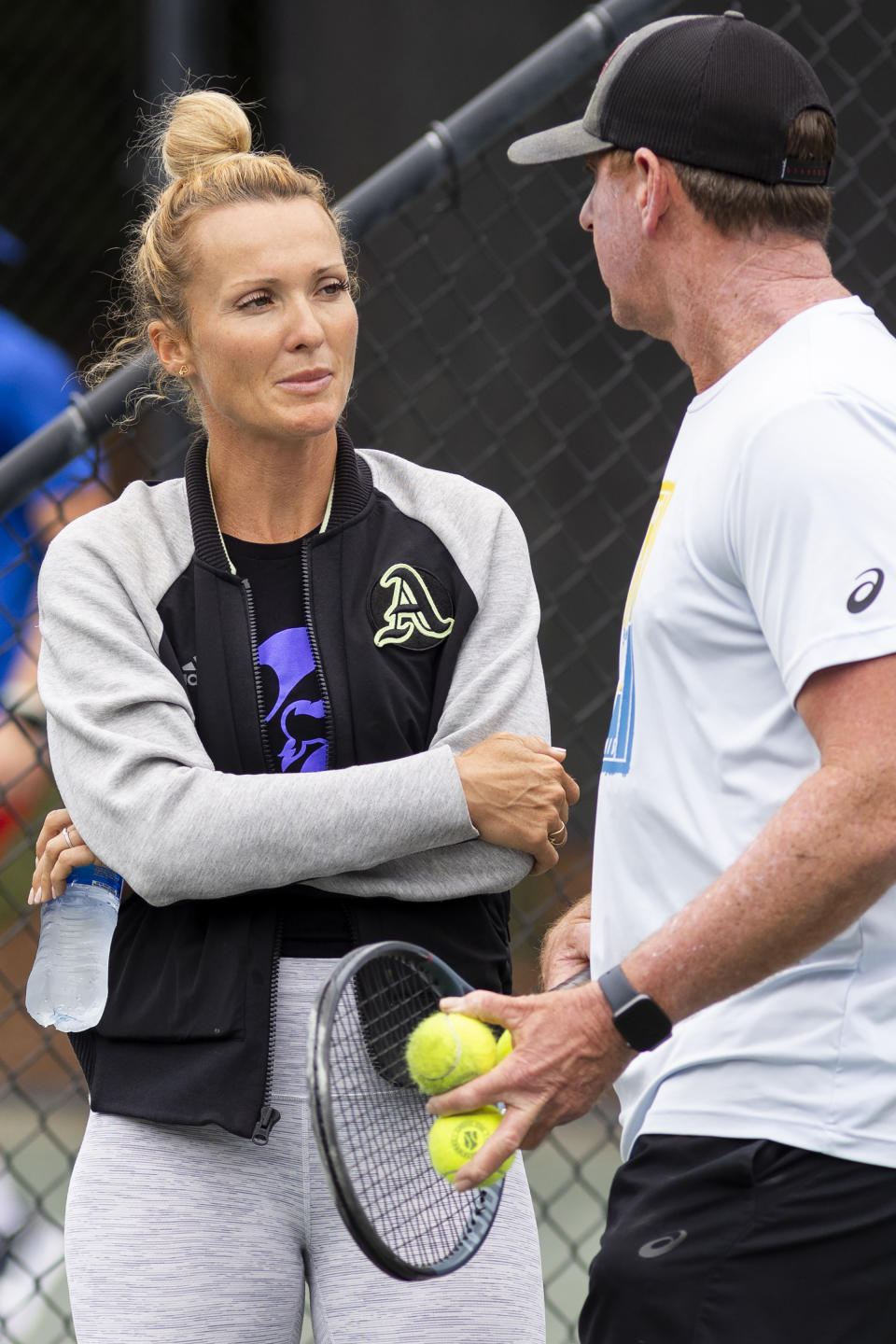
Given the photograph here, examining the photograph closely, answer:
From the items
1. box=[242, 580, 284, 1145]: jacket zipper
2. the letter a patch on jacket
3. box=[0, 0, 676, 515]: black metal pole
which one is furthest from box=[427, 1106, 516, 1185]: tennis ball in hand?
box=[0, 0, 676, 515]: black metal pole

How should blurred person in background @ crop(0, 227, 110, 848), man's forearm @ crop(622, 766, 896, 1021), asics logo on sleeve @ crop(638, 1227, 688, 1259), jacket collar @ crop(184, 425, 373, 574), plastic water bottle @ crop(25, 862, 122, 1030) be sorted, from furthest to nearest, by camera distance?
blurred person in background @ crop(0, 227, 110, 848) < plastic water bottle @ crop(25, 862, 122, 1030) < jacket collar @ crop(184, 425, 373, 574) < asics logo on sleeve @ crop(638, 1227, 688, 1259) < man's forearm @ crop(622, 766, 896, 1021)

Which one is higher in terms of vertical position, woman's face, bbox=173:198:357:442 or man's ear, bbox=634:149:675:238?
woman's face, bbox=173:198:357:442

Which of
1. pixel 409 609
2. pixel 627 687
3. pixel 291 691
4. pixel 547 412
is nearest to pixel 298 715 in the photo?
pixel 291 691

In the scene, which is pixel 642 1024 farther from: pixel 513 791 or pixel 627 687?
pixel 513 791

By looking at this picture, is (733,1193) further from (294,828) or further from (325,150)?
(325,150)

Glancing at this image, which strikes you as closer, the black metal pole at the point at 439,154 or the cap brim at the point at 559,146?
the cap brim at the point at 559,146

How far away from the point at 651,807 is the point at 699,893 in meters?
0.09

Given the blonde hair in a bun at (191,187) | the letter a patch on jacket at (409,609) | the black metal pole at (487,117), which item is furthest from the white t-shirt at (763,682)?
the black metal pole at (487,117)

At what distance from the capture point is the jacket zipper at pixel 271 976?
1.68 meters

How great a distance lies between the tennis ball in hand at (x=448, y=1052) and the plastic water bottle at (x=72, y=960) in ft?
2.12

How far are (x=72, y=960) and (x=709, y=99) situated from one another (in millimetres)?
1262

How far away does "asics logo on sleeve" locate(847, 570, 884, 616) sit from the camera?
1281 mm

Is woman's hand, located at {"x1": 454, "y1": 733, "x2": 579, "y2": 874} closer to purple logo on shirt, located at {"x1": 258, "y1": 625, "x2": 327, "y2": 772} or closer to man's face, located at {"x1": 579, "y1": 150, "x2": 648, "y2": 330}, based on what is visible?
purple logo on shirt, located at {"x1": 258, "y1": 625, "x2": 327, "y2": 772}

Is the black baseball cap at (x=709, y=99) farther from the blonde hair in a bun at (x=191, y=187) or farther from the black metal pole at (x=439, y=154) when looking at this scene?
the black metal pole at (x=439, y=154)
